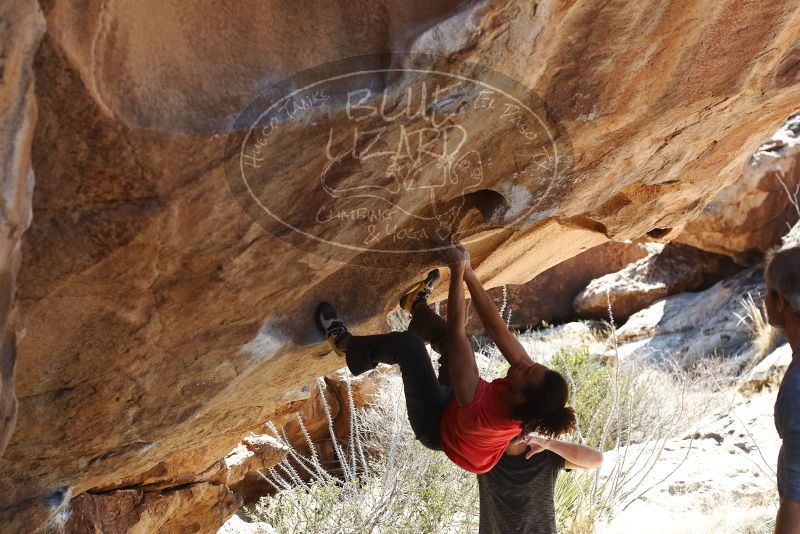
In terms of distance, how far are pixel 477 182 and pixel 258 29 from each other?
1001 mm

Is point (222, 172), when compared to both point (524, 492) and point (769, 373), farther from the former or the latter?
point (769, 373)

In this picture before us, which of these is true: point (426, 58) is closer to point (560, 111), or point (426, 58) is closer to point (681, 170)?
point (560, 111)

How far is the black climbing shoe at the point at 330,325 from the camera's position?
3.17 metres

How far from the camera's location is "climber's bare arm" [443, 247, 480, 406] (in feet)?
9.41

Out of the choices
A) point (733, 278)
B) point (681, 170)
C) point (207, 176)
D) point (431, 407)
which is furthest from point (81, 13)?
point (733, 278)

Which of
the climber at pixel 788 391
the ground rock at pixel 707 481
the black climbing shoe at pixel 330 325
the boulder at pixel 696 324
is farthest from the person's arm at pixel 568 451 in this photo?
the boulder at pixel 696 324

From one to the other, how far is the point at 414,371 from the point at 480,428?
370 mm

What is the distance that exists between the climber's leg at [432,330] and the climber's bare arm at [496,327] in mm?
269

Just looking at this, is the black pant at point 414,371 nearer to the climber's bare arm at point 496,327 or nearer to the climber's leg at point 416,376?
the climber's leg at point 416,376

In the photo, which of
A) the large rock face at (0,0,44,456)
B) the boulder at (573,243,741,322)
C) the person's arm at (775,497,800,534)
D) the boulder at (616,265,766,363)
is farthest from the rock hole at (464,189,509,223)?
the boulder at (573,243,741,322)

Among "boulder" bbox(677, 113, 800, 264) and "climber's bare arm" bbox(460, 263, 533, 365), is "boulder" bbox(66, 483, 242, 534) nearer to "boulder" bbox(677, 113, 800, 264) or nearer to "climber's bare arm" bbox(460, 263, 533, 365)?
"climber's bare arm" bbox(460, 263, 533, 365)

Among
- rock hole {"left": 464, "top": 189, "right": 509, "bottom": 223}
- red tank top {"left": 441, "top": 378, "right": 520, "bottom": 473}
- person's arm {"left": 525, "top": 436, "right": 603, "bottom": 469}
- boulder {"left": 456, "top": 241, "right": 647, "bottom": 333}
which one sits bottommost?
boulder {"left": 456, "top": 241, "right": 647, "bottom": 333}

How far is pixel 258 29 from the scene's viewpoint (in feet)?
7.01

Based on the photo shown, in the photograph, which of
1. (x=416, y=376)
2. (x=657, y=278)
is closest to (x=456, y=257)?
(x=416, y=376)
